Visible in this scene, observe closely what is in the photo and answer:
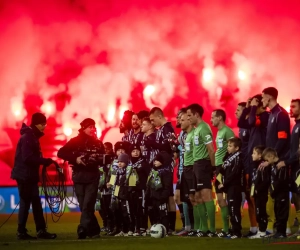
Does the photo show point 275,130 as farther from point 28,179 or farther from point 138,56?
point 138,56

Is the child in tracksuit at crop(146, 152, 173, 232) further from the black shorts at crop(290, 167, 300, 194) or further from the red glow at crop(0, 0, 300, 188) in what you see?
the red glow at crop(0, 0, 300, 188)

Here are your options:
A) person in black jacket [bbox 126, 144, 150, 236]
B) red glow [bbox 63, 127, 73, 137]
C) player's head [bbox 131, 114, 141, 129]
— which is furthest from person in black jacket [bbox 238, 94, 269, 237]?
red glow [bbox 63, 127, 73, 137]

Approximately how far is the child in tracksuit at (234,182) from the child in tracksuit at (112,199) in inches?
86.3

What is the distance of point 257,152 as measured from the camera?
1233 centimetres

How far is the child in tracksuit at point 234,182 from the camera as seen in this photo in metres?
12.2

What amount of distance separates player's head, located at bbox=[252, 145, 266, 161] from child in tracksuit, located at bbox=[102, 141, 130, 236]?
2470mm

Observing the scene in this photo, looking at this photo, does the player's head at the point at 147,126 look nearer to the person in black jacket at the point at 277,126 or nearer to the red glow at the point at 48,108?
the person in black jacket at the point at 277,126

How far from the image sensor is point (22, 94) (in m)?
24.9

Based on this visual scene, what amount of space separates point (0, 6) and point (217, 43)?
5.82 metres

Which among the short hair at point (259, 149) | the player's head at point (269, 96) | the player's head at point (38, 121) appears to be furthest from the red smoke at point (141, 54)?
the player's head at point (269, 96)

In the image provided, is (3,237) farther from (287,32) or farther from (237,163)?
(287,32)

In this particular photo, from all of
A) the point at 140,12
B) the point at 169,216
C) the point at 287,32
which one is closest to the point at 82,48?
the point at 140,12

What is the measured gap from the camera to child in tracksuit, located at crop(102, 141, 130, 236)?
553 inches

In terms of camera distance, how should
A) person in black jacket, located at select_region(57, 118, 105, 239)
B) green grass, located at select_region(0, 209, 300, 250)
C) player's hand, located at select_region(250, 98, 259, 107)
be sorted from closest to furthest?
green grass, located at select_region(0, 209, 300, 250)
person in black jacket, located at select_region(57, 118, 105, 239)
player's hand, located at select_region(250, 98, 259, 107)
